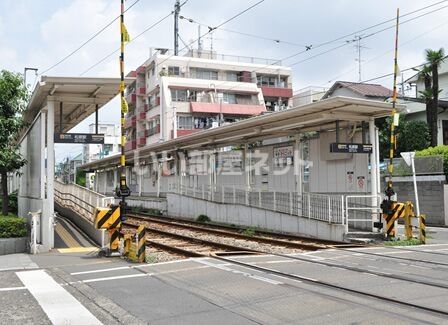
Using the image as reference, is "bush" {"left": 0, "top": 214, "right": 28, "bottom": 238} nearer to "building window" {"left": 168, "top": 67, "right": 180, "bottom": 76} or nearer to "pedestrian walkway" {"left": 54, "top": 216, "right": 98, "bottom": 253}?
"pedestrian walkway" {"left": 54, "top": 216, "right": 98, "bottom": 253}

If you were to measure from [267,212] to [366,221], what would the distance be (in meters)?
4.48

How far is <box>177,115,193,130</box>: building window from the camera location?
54125mm

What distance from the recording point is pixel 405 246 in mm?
14180

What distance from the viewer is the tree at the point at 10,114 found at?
1409 centimetres

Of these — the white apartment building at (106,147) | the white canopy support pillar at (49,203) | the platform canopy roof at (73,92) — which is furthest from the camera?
the white apartment building at (106,147)

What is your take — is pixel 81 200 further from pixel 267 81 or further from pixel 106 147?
pixel 106 147

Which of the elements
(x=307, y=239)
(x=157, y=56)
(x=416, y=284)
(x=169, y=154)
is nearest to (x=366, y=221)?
(x=307, y=239)

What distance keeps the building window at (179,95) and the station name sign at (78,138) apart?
41.7 metres

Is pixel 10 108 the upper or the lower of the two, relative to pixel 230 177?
upper

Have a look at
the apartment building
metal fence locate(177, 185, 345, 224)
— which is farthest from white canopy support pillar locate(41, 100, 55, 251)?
the apartment building

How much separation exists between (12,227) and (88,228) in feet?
11.9

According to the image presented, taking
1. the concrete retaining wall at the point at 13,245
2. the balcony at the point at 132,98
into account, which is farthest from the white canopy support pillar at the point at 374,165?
the balcony at the point at 132,98

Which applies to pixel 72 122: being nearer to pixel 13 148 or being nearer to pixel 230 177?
pixel 13 148

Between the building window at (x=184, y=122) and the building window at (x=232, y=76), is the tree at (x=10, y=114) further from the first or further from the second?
the building window at (x=232, y=76)
